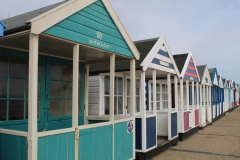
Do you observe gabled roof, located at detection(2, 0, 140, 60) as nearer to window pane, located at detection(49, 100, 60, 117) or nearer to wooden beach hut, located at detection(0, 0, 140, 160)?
wooden beach hut, located at detection(0, 0, 140, 160)

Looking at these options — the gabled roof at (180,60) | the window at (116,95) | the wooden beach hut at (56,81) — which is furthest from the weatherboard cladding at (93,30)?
the gabled roof at (180,60)

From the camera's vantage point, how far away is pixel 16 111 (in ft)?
14.9

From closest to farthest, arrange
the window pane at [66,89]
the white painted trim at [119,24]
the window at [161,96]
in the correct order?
1. the white painted trim at [119,24]
2. the window pane at [66,89]
3. the window at [161,96]

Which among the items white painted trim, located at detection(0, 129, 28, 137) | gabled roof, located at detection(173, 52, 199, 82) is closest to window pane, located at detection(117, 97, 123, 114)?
gabled roof, located at detection(173, 52, 199, 82)

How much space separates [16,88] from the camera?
15.0 feet

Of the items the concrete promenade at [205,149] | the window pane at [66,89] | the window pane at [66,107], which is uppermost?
the window pane at [66,89]

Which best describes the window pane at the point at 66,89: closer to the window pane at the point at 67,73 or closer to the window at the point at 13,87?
the window pane at the point at 67,73

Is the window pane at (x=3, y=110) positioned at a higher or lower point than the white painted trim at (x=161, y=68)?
lower

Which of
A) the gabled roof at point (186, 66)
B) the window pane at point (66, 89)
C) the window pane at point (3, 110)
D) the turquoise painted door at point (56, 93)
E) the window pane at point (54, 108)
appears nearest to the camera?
the window pane at point (3, 110)

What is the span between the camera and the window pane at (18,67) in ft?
14.8

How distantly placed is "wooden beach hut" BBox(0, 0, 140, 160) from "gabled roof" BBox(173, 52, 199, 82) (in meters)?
4.77

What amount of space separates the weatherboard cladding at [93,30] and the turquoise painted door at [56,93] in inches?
49.7

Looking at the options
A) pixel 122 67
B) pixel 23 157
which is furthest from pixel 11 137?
pixel 122 67

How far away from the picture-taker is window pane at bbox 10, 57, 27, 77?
4507 millimetres
